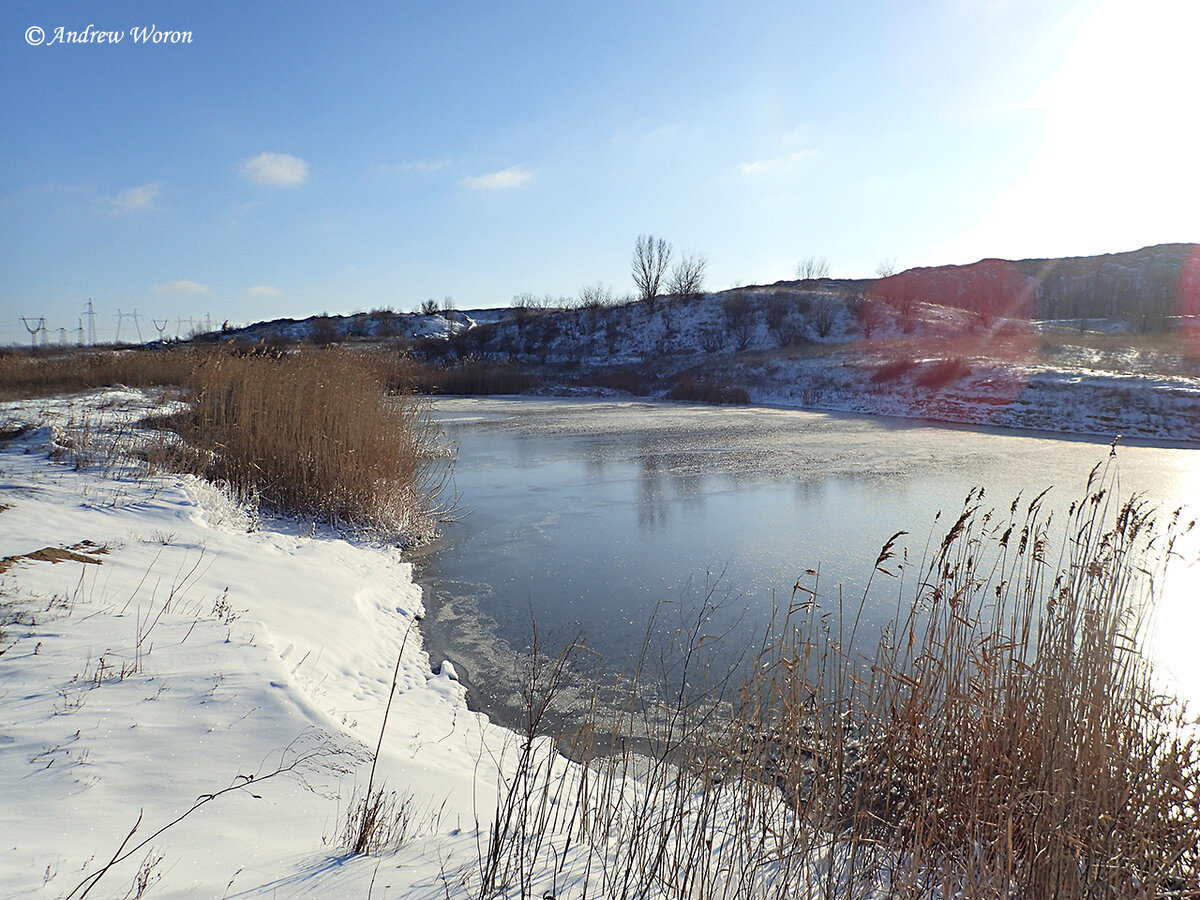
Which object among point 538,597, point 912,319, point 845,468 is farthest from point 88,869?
point 912,319

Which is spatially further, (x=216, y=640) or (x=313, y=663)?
(x=313, y=663)

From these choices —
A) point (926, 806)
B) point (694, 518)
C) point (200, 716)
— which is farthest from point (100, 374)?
point (926, 806)

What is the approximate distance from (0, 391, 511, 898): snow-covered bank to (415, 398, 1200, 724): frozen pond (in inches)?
37.2

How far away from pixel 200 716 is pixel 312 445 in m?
5.49

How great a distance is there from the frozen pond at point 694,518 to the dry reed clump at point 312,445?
2.93 feet

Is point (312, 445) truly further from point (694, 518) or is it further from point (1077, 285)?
point (1077, 285)

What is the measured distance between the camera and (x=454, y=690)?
4355mm

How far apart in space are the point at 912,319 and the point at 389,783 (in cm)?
4683

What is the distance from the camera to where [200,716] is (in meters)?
2.74

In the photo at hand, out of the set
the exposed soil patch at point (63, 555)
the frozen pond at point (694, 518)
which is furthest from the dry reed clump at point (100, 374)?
the exposed soil patch at point (63, 555)

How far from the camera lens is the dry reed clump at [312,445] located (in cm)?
771

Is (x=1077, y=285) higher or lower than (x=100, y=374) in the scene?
higher

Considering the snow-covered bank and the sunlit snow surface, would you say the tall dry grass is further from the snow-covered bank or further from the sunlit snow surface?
the snow-covered bank

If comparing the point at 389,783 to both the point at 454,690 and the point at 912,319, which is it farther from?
the point at 912,319
